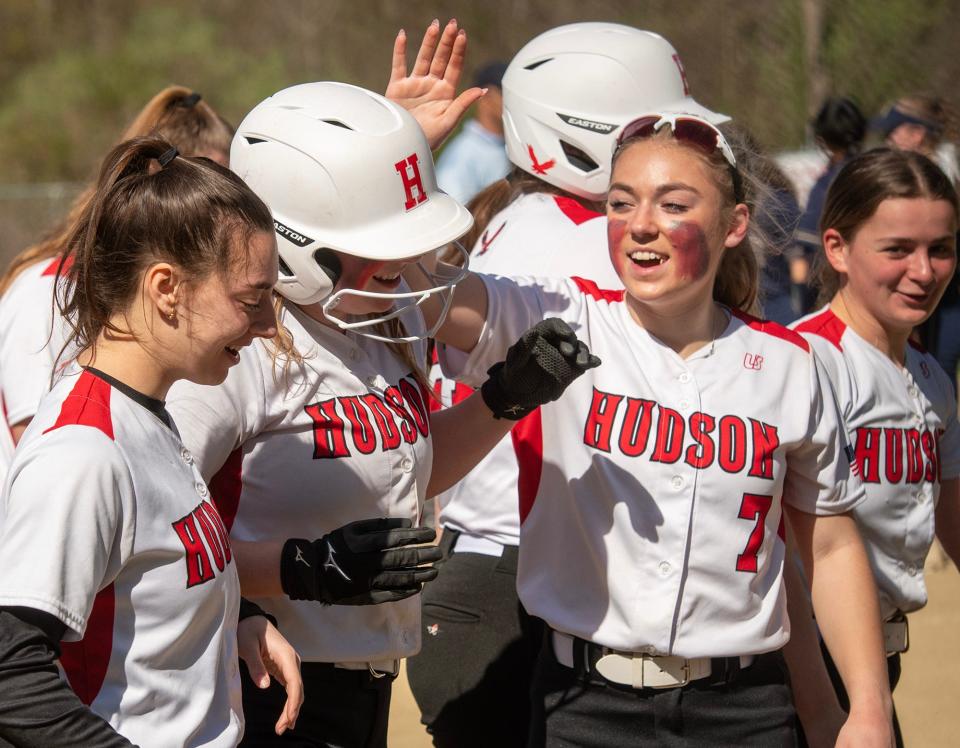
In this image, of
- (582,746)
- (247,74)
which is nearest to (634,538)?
(582,746)

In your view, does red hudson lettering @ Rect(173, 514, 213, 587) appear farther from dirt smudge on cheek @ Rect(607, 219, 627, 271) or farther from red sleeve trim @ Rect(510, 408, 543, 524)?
dirt smudge on cheek @ Rect(607, 219, 627, 271)

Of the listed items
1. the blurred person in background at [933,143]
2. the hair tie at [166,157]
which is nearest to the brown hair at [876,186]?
the hair tie at [166,157]

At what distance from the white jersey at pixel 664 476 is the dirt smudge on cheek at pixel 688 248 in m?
0.19

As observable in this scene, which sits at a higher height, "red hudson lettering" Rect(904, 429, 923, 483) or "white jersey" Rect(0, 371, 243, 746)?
"white jersey" Rect(0, 371, 243, 746)

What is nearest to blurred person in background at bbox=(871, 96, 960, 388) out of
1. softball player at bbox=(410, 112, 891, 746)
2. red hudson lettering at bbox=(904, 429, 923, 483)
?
red hudson lettering at bbox=(904, 429, 923, 483)

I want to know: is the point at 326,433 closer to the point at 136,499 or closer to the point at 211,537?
the point at 211,537

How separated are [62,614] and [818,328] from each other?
240cm

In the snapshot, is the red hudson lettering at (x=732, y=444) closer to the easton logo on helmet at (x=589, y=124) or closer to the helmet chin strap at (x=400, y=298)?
the helmet chin strap at (x=400, y=298)

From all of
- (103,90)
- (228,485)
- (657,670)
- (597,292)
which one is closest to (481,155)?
(597,292)

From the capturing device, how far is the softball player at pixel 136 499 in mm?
1870

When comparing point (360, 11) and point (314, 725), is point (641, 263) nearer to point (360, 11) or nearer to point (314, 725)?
point (314, 725)

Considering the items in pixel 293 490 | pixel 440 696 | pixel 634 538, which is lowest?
pixel 440 696

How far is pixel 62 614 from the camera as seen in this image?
1877 mm

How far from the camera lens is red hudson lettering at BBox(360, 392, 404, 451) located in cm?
267
